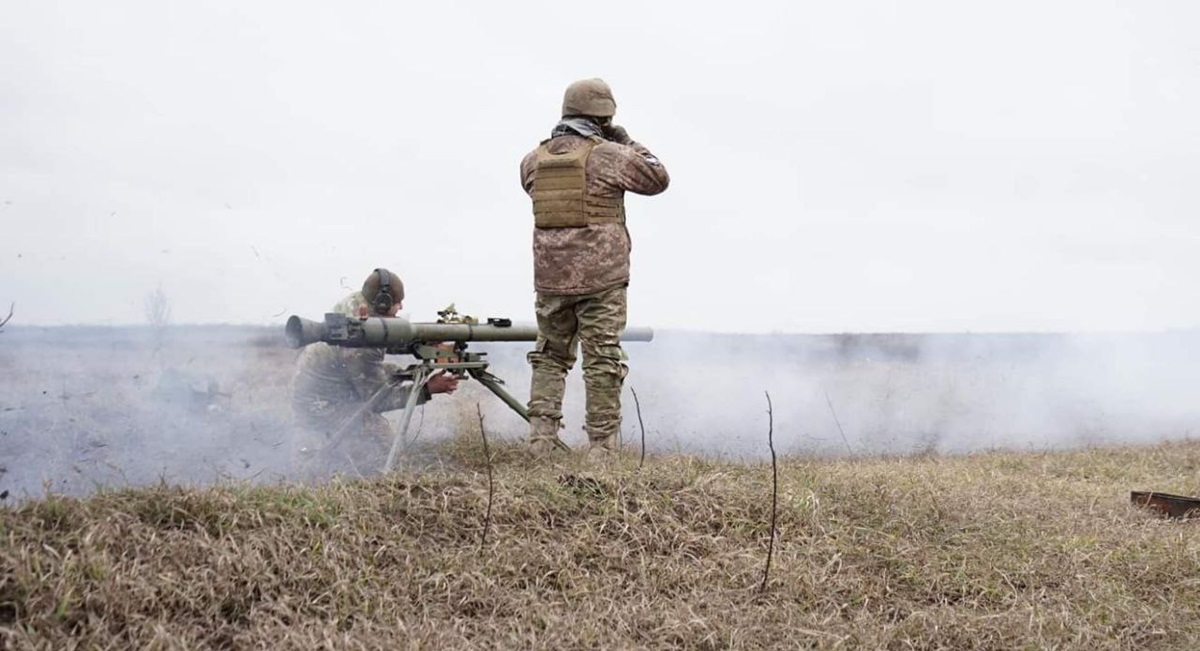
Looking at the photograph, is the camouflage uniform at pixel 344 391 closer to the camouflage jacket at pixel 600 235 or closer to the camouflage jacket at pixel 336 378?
the camouflage jacket at pixel 336 378

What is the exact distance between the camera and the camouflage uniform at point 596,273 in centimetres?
537

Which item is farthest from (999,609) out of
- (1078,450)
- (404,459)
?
(1078,450)

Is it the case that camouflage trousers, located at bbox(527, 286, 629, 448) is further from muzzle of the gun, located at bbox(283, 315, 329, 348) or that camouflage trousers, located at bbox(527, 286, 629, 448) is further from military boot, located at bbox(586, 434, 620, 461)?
muzzle of the gun, located at bbox(283, 315, 329, 348)

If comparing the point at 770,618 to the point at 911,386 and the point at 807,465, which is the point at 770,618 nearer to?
the point at 807,465

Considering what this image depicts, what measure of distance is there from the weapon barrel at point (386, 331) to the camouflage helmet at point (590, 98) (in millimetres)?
1524

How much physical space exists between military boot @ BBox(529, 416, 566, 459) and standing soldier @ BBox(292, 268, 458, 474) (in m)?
0.74

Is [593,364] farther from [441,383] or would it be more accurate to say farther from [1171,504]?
[1171,504]

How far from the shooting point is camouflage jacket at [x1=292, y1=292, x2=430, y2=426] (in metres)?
→ 6.38

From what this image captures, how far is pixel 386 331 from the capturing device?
567 centimetres

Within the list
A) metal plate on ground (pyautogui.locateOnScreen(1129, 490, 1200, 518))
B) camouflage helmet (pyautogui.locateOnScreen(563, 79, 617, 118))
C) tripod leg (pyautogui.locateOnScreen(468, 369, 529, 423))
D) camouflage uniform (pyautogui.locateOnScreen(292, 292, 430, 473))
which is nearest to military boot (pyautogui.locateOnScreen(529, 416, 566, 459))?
tripod leg (pyautogui.locateOnScreen(468, 369, 529, 423))

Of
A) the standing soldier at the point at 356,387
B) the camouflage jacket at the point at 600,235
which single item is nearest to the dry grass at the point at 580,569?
the camouflage jacket at the point at 600,235

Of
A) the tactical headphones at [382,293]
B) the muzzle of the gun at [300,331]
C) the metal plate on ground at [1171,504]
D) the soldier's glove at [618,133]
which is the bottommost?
the metal plate on ground at [1171,504]

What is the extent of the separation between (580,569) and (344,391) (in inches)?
136

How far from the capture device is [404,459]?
567cm
